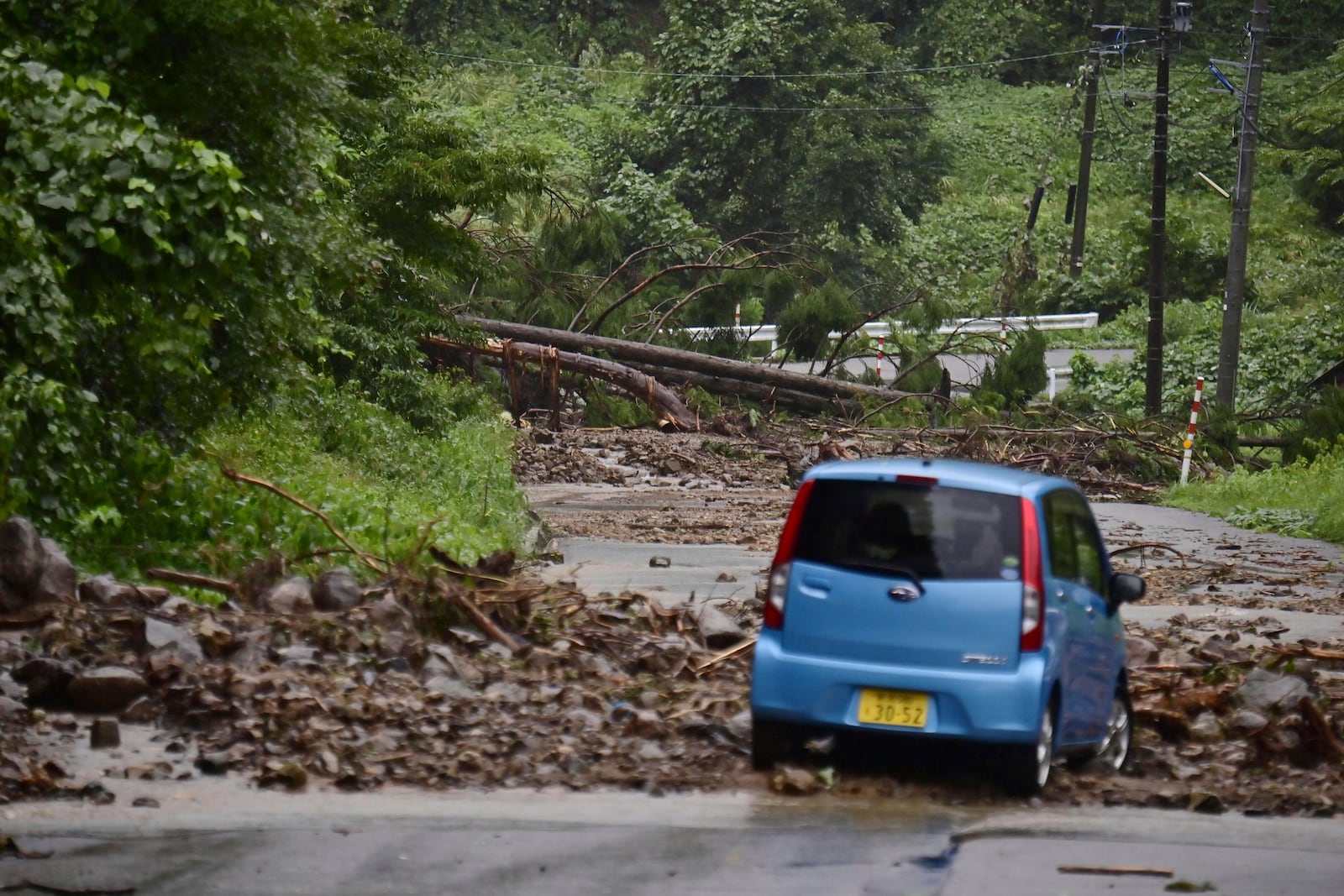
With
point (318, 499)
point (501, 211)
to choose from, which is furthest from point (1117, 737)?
point (501, 211)

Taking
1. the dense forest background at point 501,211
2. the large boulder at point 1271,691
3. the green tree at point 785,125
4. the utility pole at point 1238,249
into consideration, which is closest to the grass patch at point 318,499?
the dense forest background at point 501,211

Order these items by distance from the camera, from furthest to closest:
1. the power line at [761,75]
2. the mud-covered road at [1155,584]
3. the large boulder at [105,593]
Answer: the power line at [761,75], the large boulder at [105,593], the mud-covered road at [1155,584]

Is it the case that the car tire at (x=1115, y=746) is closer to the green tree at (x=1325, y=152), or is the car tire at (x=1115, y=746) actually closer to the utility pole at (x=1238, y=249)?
the utility pole at (x=1238, y=249)

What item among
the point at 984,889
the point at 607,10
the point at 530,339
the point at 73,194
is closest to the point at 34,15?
the point at 73,194

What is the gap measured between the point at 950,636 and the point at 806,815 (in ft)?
3.22

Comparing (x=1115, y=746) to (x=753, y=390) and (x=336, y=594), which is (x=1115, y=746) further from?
(x=753, y=390)

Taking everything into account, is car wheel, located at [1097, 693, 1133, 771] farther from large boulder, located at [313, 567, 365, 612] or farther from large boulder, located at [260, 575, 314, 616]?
large boulder, located at [260, 575, 314, 616]

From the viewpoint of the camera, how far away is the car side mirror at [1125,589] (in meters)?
8.69

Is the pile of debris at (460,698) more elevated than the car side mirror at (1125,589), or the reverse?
the car side mirror at (1125,589)

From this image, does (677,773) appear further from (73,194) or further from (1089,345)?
(1089,345)

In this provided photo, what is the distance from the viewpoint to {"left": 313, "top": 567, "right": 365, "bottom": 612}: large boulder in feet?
34.7

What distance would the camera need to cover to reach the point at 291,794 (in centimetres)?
768

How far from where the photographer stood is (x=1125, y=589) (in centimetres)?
873

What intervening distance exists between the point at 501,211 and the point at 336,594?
693 inches
